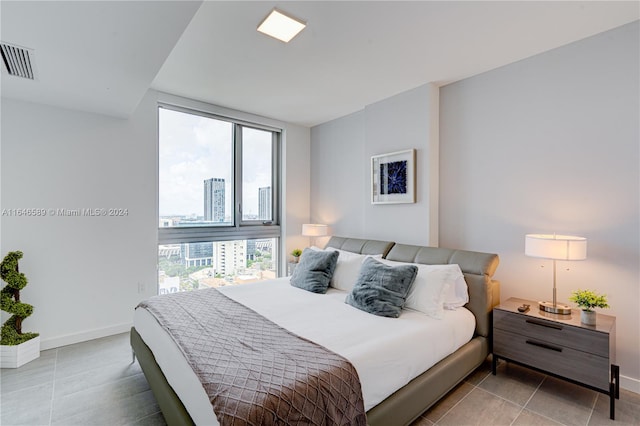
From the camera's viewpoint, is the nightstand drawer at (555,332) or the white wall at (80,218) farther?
the white wall at (80,218)

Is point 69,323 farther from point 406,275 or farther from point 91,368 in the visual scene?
point 406,275

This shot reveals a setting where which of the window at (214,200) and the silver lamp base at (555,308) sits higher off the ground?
the window at (214,200)

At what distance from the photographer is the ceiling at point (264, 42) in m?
1.67

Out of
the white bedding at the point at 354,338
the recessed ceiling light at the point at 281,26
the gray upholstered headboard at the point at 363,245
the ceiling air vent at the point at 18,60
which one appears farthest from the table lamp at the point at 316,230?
the ceiling air vent at the point at 18,60

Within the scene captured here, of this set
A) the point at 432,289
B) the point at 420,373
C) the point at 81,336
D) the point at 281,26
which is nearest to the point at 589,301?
the point at 432,289

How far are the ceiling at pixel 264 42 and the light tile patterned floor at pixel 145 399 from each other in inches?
92.5

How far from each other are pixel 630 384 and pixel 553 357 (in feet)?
2.23

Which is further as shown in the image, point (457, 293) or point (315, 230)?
point (315, 230)

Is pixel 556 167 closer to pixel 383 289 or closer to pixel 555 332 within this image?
pixel 555 332

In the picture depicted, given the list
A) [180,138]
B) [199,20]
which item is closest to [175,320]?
[199,20]

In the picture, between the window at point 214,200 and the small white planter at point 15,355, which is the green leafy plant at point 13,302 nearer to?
the small white planter at point 15,355

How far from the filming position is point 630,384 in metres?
2.22

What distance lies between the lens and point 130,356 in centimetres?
274

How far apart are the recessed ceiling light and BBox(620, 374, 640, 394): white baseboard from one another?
11.7ft
